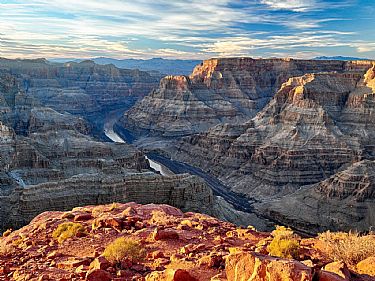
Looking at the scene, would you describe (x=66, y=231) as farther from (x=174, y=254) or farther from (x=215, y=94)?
(x=215, y=94)

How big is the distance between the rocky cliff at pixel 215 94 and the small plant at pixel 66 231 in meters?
121

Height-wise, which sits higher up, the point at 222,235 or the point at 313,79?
the point at 313,79

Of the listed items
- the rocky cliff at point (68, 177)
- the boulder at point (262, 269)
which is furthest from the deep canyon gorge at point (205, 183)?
the rocky cliff at point (68, 177)

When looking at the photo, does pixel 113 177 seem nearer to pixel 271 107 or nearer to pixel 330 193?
pixel 330 193

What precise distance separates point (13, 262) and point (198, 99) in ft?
458

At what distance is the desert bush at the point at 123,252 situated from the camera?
13.8 metres

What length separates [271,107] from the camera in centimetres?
10975

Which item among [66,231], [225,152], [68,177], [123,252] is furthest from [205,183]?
[123,252]

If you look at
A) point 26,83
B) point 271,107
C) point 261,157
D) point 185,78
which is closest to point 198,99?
point 185,78

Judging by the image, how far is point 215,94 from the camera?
159625mm

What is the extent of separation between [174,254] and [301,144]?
8223 centimetres

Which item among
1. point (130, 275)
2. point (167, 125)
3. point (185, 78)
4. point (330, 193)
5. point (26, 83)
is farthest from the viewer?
point (26, 83)

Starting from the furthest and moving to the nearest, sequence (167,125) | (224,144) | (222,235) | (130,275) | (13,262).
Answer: (167,125) → (224,144) → (222,235) → (13,262) → (130,275)

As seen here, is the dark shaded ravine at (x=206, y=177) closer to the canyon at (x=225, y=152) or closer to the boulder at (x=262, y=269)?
the canyon at (x=225, y=152)
